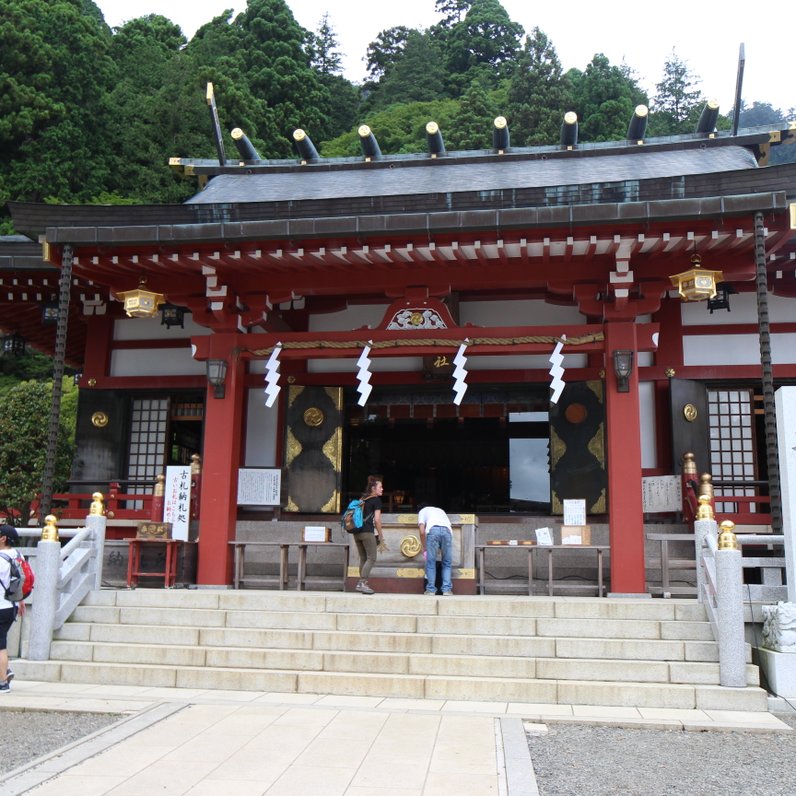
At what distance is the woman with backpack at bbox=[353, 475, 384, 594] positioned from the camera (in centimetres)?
945

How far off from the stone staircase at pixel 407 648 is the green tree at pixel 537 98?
105 ft

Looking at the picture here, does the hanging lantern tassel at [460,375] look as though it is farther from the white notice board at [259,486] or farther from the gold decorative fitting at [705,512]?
the white notice board at [259,486]

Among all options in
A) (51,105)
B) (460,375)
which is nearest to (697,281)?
(460,375)

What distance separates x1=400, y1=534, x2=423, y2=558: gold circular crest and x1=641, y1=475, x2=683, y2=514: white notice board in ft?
11.1

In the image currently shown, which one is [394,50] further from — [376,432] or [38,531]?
[38,531]

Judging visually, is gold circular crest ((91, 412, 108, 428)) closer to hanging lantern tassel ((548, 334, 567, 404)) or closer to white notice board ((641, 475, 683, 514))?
hanging lantern tassel ((548, 334, 567, 404))

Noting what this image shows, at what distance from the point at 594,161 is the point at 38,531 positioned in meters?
11.9

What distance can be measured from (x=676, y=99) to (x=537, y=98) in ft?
53.1

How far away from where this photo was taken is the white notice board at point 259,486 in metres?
12.2

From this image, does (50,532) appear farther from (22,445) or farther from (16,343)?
(22,445)

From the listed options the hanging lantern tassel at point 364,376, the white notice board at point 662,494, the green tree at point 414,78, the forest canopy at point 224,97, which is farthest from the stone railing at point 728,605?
the green tree at point 414,78

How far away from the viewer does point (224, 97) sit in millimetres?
36094

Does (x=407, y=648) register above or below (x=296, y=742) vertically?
above

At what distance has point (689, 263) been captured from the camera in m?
10.2
